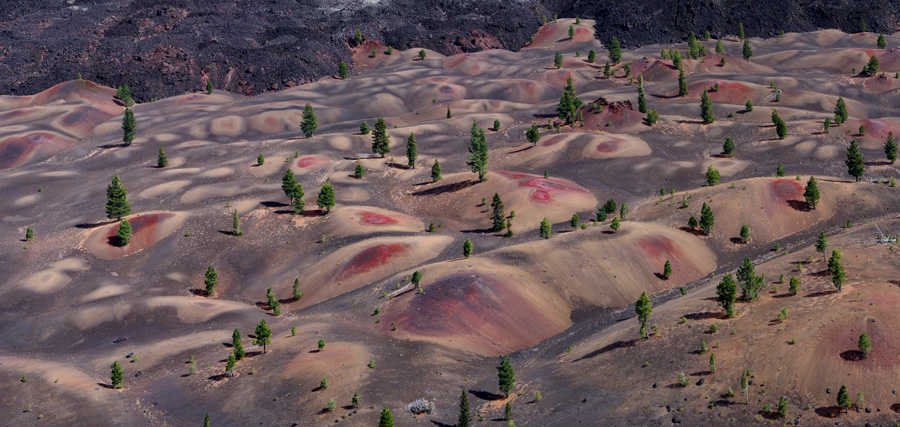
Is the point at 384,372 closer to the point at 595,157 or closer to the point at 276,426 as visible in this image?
the point at 276,426

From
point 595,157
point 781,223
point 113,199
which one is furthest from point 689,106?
point 113,199

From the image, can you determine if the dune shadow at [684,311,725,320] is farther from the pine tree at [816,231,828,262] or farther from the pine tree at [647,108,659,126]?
the pine tree at [647,108,659,126]

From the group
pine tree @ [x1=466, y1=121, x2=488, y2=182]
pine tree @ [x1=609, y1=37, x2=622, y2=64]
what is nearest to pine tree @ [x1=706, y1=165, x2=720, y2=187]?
pine tree @ [x1=466, y1=121, x2=488, y2=182]

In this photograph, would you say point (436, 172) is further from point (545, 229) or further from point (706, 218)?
point (706, 218)

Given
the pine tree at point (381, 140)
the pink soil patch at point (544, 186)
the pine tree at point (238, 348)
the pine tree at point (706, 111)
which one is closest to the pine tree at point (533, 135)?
the pink soil patch at point (544, 186)

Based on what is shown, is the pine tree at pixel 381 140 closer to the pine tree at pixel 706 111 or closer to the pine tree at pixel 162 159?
the pine tree at pixel 162 159

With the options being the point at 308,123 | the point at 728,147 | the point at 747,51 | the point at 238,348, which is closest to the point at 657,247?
the point at 728,147
